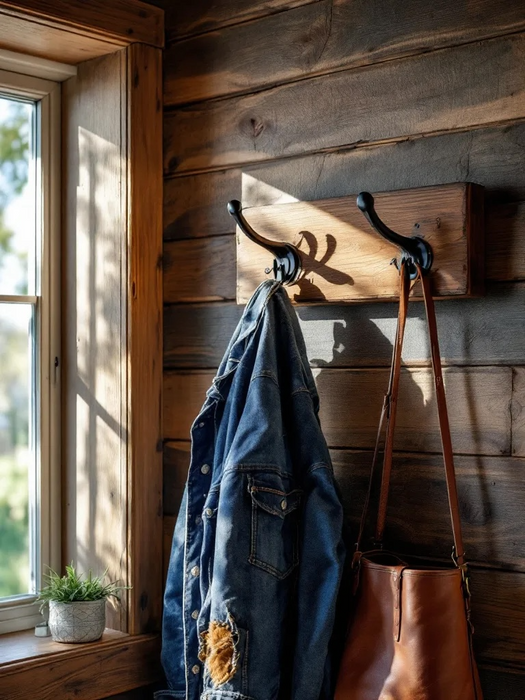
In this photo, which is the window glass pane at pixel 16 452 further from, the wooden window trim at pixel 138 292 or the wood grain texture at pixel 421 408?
the wood grain texture at pixel 421 408

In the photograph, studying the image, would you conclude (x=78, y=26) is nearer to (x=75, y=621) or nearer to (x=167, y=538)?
(x=167, y=538)

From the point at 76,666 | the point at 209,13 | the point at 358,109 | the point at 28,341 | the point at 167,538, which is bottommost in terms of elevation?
the point at 76,666

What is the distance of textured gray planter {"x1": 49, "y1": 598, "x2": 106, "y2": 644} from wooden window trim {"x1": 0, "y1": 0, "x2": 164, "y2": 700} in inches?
1.1

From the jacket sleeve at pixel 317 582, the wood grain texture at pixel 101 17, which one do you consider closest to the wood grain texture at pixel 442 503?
the jacket sleeve at pixel 317 582

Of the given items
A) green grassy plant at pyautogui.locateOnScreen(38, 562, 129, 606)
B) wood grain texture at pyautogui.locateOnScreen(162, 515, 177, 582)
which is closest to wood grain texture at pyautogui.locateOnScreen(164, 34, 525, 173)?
wood grain texture at pyautogui.locateOnScreen(162, 515, 177, 582)

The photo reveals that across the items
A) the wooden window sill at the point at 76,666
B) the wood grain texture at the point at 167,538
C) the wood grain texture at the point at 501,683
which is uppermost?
the wood grain texture at the point at 167,538

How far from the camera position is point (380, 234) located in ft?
5.33

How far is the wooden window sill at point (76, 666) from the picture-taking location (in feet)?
5.84

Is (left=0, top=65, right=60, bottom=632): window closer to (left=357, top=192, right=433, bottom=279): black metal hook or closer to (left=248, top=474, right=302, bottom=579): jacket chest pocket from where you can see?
(left=248, top=474, right=302, bottom=579): jacket chest pocket

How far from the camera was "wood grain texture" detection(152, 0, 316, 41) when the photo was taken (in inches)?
76.3

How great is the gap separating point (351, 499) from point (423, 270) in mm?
465

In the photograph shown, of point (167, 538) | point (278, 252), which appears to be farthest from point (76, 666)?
point (278, 252)

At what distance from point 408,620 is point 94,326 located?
3.17ft

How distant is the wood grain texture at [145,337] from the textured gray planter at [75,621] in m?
0.10
